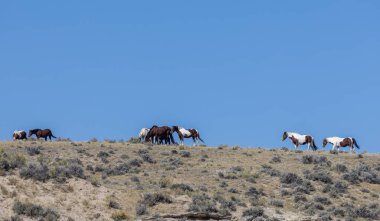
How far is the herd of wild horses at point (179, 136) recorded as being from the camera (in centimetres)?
5972

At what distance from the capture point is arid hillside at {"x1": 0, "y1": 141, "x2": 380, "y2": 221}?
4047 centimetres

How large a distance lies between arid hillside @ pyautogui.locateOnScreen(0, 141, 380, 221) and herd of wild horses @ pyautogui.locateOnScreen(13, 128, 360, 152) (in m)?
3.10

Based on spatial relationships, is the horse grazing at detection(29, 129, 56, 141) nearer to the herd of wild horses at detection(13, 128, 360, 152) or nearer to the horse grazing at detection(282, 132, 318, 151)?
the herd of wild horses at detection(13, 128, 360, 152)

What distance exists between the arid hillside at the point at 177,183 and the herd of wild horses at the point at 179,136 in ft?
10.2

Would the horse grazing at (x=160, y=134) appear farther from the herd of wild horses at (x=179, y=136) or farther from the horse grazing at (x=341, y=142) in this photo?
the horse grazing at (x=341, y=142)

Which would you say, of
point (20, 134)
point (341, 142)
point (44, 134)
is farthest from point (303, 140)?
point (20, 134)

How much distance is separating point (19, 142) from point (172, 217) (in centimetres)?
1925

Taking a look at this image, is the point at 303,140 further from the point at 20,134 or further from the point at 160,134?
the point at 20,134

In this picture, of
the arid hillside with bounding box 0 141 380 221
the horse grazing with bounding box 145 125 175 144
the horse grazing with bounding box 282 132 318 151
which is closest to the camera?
the arid hillside with bounding box 0 141 380 221

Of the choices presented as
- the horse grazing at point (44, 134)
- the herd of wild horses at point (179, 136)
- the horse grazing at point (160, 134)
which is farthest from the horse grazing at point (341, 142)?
the horse grazing at point (44, 134)

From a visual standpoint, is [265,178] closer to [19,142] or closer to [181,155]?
[181,155]

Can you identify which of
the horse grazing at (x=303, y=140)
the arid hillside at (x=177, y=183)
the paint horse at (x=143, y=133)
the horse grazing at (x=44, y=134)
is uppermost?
the horse grazing at (x=44, y=134)

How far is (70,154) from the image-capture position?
51500 millimetres

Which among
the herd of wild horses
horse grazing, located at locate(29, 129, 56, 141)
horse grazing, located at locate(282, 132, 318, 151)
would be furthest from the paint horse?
horse grazing, located at locate(282, 132, 318, 151)
